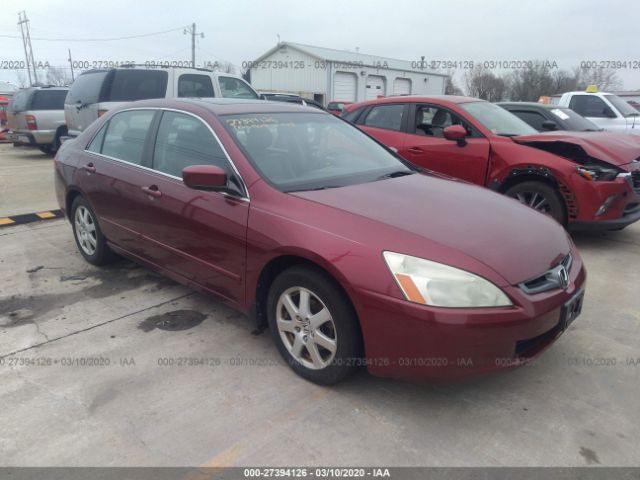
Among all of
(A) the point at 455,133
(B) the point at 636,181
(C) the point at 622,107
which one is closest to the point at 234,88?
(A) the point at 455,133

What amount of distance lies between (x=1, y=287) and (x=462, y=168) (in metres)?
4.88

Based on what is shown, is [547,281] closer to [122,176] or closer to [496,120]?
[122,176]

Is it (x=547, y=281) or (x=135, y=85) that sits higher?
(x=135, y=85)

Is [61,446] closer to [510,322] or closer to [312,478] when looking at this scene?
[312,478]

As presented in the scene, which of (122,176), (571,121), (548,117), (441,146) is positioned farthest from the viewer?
(548,117)

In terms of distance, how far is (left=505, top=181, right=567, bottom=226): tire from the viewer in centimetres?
532

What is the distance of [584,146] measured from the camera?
208 inches

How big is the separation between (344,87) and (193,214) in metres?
31.3

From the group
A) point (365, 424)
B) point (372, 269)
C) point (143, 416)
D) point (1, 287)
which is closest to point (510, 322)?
point (372, 269)

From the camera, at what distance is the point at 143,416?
102 inches

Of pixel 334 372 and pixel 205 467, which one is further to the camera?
pixel 334 372

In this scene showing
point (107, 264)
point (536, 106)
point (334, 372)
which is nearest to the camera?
point (334, 372)

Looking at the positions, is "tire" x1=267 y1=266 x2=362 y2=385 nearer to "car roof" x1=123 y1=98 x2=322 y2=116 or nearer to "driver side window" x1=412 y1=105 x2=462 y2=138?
"car roof" x1=123 y1=98 x2=322 y2=116

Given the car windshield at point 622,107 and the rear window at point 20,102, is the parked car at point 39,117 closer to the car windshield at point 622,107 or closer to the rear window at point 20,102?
the rear window at point 20,102
